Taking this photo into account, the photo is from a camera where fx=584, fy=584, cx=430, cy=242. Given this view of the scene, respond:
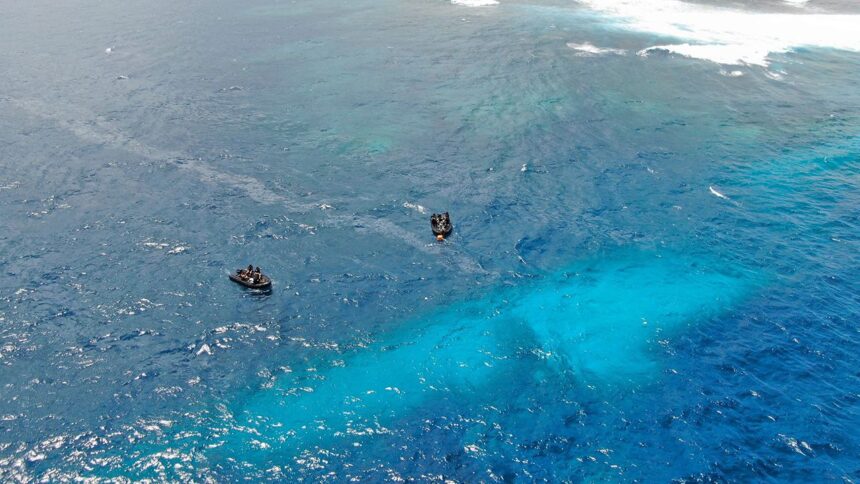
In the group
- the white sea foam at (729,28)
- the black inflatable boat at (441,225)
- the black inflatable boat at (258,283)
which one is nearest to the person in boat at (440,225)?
the black inflatable boat at (441,225)

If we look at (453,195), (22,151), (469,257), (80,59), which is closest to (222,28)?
(80,59)

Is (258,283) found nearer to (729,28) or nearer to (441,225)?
(441,225)

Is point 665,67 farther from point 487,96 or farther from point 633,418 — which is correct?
point 633,418

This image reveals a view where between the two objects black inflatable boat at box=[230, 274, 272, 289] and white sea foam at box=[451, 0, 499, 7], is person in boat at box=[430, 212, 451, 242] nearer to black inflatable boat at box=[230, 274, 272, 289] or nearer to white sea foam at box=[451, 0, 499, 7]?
Result: black inflatable boat at box=[230, 274, 272, 289]

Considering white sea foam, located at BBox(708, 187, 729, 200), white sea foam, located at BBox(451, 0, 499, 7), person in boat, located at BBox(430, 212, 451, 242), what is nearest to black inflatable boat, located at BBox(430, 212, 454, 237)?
person in boat, located at BBox(430, 212, 451, 242)

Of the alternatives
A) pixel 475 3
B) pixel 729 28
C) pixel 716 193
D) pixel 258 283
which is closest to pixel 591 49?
pixel 729 28

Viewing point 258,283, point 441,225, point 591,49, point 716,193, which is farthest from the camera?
point 591,49
